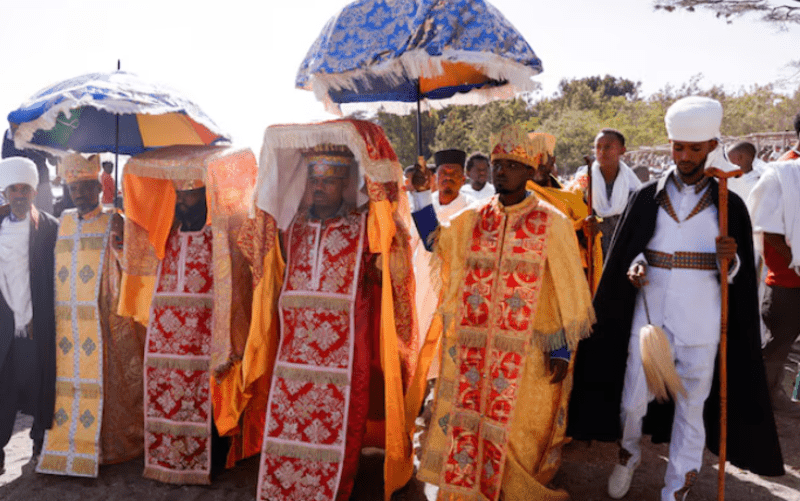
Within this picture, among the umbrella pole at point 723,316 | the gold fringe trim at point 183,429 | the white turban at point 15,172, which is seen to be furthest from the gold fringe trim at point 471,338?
the white turban at point 15,172

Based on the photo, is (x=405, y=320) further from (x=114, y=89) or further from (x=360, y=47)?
(x=114, y=89)

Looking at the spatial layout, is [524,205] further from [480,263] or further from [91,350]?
[91,350]

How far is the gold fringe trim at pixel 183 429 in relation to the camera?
15.5 ft

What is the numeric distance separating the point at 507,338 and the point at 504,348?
67 mm

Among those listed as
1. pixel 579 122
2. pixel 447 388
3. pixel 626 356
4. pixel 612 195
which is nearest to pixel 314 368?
pixel 447 388

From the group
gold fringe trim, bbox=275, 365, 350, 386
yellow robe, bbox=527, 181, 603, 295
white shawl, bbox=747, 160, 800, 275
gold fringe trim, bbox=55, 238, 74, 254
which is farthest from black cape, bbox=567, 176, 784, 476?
gold fringe trim, bbox=55, 238, 74, 254

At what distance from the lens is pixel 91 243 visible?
517 centimetres

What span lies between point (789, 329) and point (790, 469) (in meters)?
1.26

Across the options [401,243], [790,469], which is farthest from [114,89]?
[790,469]

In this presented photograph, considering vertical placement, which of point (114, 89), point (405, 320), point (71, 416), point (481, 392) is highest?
point (114, 89)

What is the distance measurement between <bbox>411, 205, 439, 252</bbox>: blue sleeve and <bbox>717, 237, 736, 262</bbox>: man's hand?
1723 millimetres

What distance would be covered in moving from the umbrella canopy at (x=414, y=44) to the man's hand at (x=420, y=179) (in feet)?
2.17

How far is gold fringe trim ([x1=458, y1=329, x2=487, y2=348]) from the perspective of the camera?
399 cm

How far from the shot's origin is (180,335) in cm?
480
